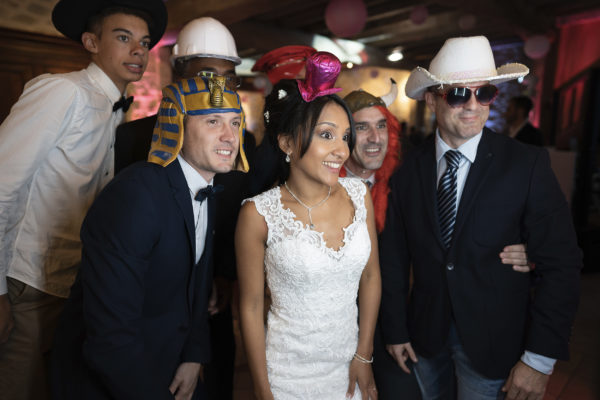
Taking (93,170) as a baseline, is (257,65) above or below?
above

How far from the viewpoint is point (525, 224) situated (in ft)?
5.57

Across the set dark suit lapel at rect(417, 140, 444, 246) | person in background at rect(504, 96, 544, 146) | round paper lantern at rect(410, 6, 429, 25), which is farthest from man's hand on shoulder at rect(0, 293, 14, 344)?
round paper lantern at rect(410, 6, 429, 25)

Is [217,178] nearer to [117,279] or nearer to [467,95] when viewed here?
[117,279]

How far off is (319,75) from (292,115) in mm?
208

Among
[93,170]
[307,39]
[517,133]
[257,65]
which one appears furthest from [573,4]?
[93,170]

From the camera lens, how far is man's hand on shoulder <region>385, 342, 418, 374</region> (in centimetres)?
195

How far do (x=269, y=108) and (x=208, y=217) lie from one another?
0.60 m

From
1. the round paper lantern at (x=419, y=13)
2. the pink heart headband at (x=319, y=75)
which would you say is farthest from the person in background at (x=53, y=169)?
the round paper lantern at (x=419, y=13)

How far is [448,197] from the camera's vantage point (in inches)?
70.5

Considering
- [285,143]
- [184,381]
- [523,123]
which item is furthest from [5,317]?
[523,123]

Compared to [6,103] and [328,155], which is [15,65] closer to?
[6,103]

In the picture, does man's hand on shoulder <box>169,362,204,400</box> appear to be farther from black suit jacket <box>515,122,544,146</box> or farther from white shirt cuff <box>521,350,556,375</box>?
black suit jacket <box>515,122,544,146</box>

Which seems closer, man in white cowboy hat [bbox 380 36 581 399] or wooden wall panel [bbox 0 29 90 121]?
man in white cowboy hat [bbox 380 36 581 399]

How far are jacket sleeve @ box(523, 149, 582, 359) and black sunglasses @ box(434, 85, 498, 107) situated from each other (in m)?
0.34
